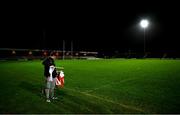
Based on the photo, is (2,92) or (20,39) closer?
(2,92)

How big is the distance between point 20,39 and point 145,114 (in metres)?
87.7

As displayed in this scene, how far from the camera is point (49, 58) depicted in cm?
1044

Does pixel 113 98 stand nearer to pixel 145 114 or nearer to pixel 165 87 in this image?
pixel 145 114

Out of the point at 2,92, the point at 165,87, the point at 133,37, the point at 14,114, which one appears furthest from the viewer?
the point at 133,37

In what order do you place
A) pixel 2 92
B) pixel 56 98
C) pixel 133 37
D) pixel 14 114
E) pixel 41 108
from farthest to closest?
1. pixel 133 37
2. pixel 2 92
3. pixel 56 98
4. pixel 41 108
5. pixel 14 114

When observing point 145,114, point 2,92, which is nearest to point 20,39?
point 2,92

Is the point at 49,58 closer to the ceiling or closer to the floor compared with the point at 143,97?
closer to the ceiling

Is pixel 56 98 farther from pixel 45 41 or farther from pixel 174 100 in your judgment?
pixel 45 41

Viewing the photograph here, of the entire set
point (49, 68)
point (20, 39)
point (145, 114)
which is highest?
point (20, 39)

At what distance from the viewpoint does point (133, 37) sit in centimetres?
10444

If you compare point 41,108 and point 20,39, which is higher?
point 20,39

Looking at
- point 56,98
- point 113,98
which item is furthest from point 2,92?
point 113,98

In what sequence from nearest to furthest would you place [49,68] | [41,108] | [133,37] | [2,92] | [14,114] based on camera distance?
1. [14,114]
2. [41,108]
3. [49,68]
4. [2,92]
5. [133,37]

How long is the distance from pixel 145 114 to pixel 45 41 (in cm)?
8599
